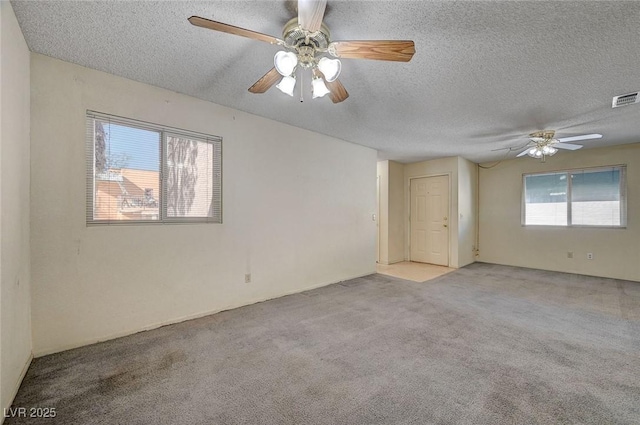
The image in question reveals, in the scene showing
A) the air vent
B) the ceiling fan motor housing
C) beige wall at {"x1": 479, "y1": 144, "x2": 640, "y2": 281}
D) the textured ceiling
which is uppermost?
the textured ceiling

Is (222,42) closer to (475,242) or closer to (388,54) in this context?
(388,54)

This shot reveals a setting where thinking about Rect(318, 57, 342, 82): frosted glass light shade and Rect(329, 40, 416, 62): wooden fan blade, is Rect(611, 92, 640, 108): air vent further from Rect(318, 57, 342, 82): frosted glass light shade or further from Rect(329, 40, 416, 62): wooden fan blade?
Rect(318, 57, 342, 82): frosted glass light shade

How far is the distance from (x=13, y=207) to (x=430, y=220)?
6.40 m

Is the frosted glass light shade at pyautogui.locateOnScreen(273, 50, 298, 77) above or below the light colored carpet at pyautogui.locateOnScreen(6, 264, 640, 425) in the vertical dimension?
above

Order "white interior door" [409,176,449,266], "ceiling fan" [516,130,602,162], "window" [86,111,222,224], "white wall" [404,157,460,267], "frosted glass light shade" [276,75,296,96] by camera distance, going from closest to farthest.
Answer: "frosted glass light shade" [276,75,296,96]
"window" [86,111,222,224]
"ceiling fan" [516,130,602,162]
"white wall" [404,157,460,267]
"white interior door" [409,176,449,266]

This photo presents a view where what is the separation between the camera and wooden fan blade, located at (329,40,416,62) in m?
1.51

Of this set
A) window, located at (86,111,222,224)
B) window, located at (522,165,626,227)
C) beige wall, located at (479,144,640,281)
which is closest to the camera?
window, located at (86,111,222,224)

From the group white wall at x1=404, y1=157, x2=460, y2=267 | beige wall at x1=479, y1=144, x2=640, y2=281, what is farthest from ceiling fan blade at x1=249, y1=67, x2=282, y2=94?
beige wall at x1=479, y1=144, x2=640, y2=281

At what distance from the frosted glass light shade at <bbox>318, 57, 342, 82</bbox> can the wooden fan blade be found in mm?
52

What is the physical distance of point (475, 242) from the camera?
21.2 feet

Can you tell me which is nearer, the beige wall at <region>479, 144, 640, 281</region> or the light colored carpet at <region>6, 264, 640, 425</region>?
the light colored carpet at <region>6, 264, 640, 425</region>

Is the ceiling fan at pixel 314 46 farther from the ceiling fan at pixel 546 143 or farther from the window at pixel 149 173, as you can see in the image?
the ceiling fan at pixel 546 143

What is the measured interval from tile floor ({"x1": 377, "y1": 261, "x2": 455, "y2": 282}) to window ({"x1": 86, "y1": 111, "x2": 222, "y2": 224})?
11.5 ft

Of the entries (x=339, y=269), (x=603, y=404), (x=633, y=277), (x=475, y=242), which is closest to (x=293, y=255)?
A: (x=339, y=269)
